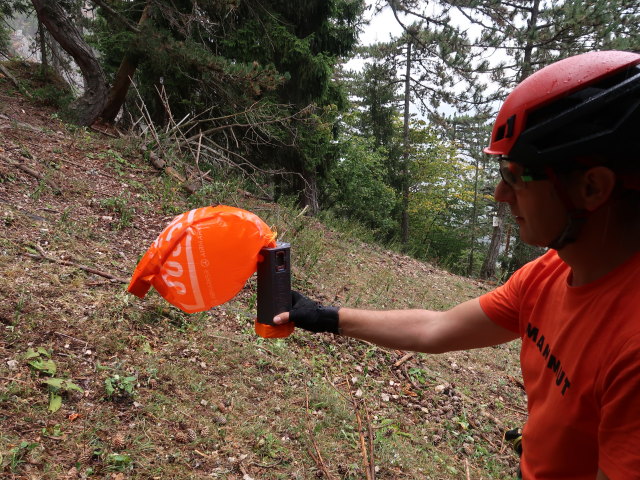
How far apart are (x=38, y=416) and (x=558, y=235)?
2865mm

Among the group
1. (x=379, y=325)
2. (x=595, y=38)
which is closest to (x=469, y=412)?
(x=379, y=325)

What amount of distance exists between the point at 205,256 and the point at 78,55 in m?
9.14

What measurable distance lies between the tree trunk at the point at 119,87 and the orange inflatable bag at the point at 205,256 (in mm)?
8449

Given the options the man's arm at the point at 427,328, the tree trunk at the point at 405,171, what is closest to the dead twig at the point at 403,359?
the man's arm at the point at 427,328

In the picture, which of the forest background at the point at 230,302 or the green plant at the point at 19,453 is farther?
the forest background at the point at 230,302

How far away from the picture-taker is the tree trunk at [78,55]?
8336 mm

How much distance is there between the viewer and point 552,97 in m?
1.15

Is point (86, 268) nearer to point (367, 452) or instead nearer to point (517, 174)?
point (367, 452)

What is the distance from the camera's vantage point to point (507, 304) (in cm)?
161

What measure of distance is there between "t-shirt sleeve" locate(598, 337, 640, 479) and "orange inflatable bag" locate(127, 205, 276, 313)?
5.06 ft

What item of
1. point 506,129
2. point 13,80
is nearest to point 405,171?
point 13,80

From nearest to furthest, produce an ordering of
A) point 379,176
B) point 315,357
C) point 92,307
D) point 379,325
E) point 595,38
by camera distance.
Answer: point 379,325, point 92,307, point 315,357, point 595,38, point 379,176

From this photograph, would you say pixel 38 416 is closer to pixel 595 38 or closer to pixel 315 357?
pixel 315 357

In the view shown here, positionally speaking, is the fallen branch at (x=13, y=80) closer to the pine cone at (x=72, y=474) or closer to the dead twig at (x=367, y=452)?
the pine cone at (x=72, y=474)
